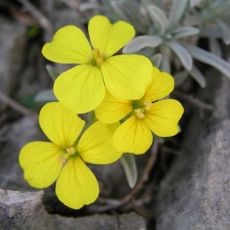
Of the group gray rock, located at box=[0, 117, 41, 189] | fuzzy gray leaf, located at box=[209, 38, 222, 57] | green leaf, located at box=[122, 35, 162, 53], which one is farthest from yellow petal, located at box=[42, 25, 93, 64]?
fuzzy gray leaf, located at box=[209, 38, 222, 57]

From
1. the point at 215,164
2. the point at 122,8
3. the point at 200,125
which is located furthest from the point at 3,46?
the point at 215,164

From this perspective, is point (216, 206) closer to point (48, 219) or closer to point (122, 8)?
point (48, 219)

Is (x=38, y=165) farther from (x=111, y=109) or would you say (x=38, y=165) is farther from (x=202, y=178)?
(x=202, y=178)

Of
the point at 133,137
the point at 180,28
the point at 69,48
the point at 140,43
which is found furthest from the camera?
the point at 180,28

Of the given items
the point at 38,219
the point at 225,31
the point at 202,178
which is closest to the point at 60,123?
the point at 38,219

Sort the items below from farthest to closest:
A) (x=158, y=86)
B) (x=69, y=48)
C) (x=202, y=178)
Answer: (x=202, y=178), (x=69, y=48), (x=158, y=86)

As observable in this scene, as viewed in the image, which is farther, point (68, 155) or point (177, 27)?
point (177, 27)
